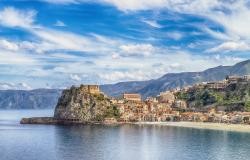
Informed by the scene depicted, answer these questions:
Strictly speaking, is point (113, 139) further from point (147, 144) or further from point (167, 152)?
point (167, 152)

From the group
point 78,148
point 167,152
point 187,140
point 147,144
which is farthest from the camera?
point 187,140

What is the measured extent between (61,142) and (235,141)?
183 feet

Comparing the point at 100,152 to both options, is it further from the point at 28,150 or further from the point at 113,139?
the point at 113,139

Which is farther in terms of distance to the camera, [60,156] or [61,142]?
[61,142]

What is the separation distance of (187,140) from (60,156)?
5109 cm

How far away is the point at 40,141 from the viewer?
153750 millimetres

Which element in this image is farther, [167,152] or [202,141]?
[202,141]

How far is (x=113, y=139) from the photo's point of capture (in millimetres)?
154375

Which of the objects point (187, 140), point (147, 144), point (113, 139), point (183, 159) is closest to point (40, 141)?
point (113, 139)

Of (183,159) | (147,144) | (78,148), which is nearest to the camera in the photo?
(183,159)

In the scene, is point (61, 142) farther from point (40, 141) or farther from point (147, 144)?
point (147, 144)

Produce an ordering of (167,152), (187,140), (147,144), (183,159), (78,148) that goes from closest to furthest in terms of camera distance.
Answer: (183,159) < (167,152) < (78,148) < (147,144) < (187,140)

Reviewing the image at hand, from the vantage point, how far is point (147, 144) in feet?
460

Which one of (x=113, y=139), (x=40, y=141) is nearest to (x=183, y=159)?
(x=113, y=139)
